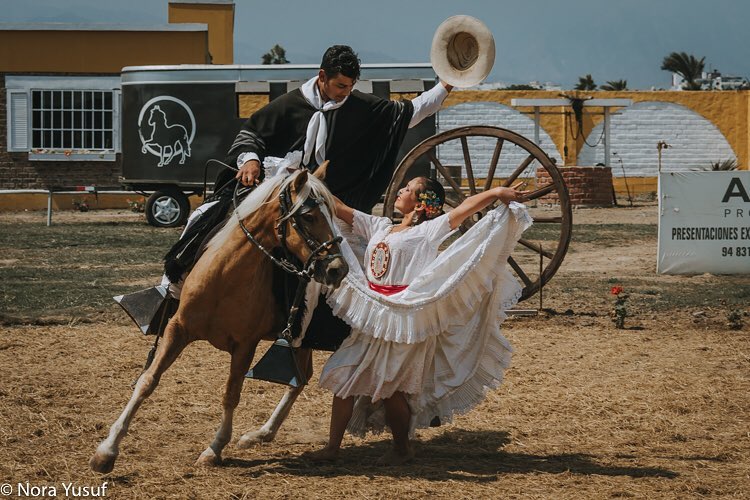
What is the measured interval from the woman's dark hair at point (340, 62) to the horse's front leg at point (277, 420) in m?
1.60

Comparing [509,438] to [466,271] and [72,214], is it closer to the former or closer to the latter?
[466,271]

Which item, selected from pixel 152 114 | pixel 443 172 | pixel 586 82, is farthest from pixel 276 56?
pixel 443 172

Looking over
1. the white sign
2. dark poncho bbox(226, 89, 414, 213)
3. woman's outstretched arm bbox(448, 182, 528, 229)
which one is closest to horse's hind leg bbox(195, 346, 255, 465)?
dark poncho bbox(226, 89, 414, 213)

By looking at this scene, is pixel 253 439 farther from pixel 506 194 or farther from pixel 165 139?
pixel 165 139

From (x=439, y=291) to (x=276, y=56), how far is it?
62.3 meters

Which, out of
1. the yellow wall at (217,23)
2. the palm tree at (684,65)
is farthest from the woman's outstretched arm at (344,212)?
the palm tree at (684,65)

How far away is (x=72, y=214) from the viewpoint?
83.6 feet

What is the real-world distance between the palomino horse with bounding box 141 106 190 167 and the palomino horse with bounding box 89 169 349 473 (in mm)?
15274

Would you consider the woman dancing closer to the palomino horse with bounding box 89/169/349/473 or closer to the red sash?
the red sash

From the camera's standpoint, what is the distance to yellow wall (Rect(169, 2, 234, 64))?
107 feet

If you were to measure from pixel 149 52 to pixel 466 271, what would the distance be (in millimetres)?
23134

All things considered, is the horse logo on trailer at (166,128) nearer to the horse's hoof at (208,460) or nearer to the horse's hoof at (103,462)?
the horse's hoof at (208,460)

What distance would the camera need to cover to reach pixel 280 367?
5582 millimetres

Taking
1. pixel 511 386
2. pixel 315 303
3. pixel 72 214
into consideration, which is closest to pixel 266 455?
pixel 315 303
